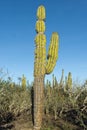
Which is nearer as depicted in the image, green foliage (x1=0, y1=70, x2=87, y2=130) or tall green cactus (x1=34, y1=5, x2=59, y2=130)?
green foliage (x1=0, y1=70, x2=87, y2=130)

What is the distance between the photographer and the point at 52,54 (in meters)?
15.4

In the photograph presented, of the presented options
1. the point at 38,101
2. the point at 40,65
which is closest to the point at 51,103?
the point at 38,101

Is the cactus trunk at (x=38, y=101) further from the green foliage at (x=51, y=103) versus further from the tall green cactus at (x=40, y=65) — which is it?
the green foliage at (x=51, y=103)

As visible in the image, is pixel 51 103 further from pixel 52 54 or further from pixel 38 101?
pixel 52 54

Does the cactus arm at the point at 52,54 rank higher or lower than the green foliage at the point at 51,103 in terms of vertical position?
higher

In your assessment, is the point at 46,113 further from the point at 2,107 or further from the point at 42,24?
the point at 42,24

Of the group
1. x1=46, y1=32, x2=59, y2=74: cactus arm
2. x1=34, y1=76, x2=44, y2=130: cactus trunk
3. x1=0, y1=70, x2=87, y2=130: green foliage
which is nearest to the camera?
x1=0, y1=70, x2=87, y2=130: green foliage

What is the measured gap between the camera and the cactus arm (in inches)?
605

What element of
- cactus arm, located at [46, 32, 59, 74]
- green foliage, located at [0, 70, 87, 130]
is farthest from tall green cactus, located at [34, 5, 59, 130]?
green foliage, located at [0, 70, 87, 130]

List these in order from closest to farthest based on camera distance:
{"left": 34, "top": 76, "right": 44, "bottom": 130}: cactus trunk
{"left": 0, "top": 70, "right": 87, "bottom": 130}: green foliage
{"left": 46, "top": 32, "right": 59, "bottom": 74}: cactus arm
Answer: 1. {"left": 0, "top": 70, "right": 87, "bottom": 130}: green foliage
2. {"left": 34, "top": 76, "right": 44, "bottom": 130}: cactus trunk
3. {"left": 46, "top": 32, "right": 59, "bottom": 74}: cactus arm

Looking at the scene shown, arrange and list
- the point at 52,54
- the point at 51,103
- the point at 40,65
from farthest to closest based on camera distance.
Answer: the point at 51,103
the point at 52,54
the point at 40,65

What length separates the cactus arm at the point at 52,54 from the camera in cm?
1536

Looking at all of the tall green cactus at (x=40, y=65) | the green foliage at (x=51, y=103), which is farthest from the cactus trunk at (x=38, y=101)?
the green foliage at (x=51, y=103)

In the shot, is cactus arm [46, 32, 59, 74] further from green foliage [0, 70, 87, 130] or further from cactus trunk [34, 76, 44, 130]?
green foliage [0, 70, 87, 130]
